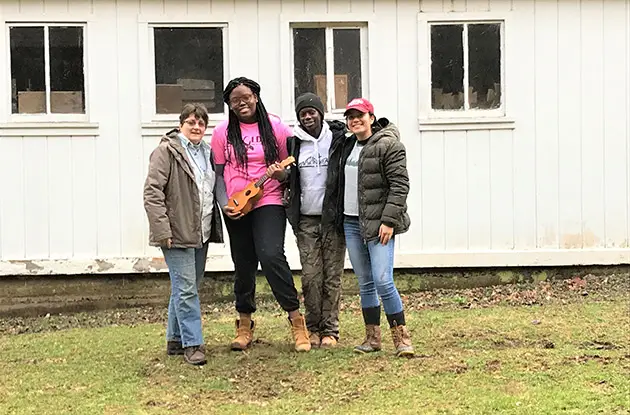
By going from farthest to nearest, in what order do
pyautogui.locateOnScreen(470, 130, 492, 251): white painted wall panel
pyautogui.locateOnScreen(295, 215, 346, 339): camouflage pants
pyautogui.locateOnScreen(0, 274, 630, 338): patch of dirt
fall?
pyautogui.locateOnScreen(470, 130, 492, 251): white painted wall panel, pyautogui.locateOnScreen(0, 274, 630, 338): patch of dirt, pyautogui.locateOnScreen(295, 215, 346, 339): camouflage pants

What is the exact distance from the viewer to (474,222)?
8.92 meters

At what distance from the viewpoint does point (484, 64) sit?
351 inches

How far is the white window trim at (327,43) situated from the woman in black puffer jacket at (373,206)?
2.92m

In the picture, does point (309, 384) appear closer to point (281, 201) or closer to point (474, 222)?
point (281, 201)

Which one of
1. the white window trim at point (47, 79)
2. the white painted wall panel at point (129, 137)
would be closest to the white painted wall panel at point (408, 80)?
the white painted wall panel at point (129, 137)

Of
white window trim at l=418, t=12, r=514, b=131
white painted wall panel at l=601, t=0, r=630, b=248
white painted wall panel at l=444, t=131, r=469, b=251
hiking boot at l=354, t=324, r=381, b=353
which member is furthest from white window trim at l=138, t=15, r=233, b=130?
white painted wall panel at l=601, t=0, r=630, b=248

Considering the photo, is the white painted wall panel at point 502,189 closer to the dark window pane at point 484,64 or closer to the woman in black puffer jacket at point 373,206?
the dark window pane at point 484,64

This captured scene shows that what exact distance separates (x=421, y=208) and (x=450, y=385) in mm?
3973

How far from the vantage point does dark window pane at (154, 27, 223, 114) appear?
8.69 meters

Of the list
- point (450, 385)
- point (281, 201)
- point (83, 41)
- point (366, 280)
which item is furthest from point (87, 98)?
point (450, 385)

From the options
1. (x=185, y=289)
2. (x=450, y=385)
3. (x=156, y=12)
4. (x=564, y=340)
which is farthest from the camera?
(x=156, y=12)

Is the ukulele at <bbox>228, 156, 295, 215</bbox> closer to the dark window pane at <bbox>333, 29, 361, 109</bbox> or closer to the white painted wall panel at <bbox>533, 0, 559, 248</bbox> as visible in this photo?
the dark window pane at <bbox>333, 29, 361, 109</bbox>

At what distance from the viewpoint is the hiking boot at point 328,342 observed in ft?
20.3

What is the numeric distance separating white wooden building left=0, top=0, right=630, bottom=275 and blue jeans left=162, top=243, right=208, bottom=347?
283 centimetres
